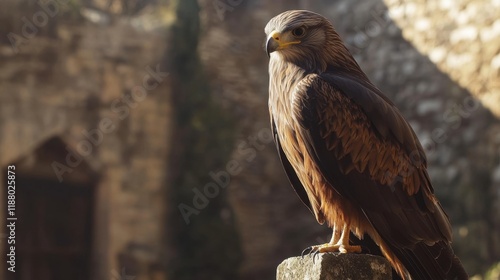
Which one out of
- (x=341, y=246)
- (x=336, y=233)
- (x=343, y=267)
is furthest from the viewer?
(x=336, y=233)

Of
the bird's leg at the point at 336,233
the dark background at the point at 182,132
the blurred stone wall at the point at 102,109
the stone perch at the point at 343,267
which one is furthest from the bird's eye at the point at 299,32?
the blurred stone wall at the point at 102,109

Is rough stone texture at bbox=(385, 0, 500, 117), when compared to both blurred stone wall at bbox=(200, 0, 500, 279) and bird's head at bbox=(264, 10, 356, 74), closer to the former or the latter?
blurred stone wall at bbox=(200, 0, 500, 279)

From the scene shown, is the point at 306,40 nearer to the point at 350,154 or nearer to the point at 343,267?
the point at 350,154

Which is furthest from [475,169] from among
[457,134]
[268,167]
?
[268,167]

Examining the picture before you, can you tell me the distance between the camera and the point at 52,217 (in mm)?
9812

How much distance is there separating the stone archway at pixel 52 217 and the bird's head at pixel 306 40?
597cm

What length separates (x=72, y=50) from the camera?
994 centimetres

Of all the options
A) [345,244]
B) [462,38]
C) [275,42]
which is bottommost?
[345,244]

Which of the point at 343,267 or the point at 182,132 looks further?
the point at 182,132

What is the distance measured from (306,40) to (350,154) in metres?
0.53

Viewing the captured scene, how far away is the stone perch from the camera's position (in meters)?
3.68

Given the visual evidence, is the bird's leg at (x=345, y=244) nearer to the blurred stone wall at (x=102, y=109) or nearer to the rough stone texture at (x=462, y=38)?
the rough stone texture at (x=462, y=38)

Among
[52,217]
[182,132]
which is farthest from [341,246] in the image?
[182,132]

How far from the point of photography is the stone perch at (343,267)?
3.68m
